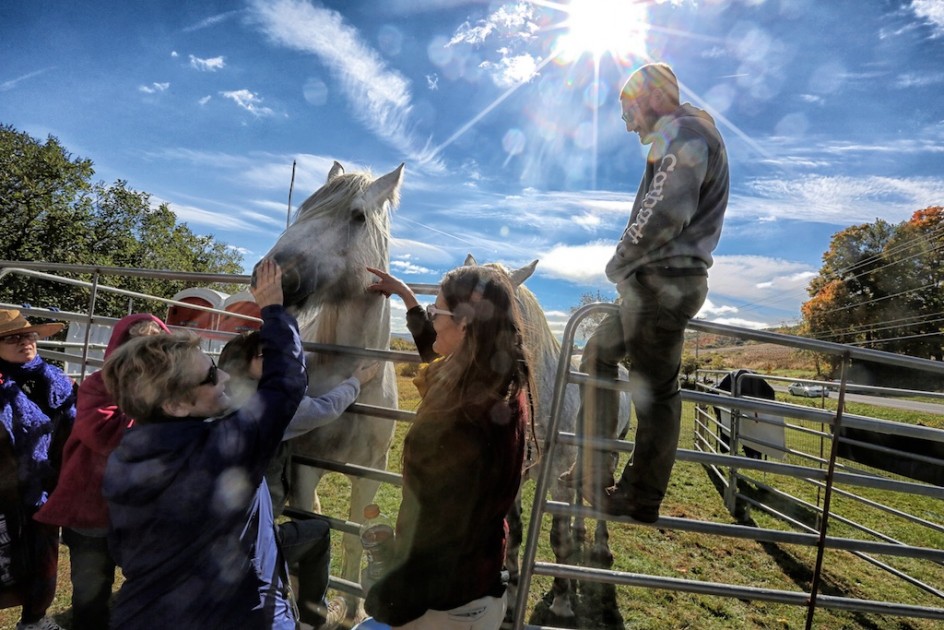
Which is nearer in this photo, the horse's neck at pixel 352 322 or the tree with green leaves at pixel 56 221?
the horse's neck at pixel 352 322

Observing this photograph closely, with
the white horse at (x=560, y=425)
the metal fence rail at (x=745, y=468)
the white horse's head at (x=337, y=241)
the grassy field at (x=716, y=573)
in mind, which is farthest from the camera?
the grassy field at (x=716, y=573)

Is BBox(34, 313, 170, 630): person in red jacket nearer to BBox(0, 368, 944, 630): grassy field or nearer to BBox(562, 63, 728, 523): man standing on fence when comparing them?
BBox(0, 368, 944, 630): grassy field

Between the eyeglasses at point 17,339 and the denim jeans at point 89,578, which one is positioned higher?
the eyeglasses at point 17,339

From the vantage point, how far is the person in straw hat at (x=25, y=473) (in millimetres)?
2457

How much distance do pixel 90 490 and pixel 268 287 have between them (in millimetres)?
1428

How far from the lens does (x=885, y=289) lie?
33375mm

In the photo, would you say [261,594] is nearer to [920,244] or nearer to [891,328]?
[891,328]

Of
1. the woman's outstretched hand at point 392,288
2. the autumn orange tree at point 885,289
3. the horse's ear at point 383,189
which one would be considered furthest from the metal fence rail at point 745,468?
the autumn orange tree at point 885,289

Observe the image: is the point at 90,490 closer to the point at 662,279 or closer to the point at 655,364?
the point at 655,364

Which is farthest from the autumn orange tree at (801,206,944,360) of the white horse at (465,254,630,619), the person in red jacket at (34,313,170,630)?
the person in red jacket at (34,313,170,630)

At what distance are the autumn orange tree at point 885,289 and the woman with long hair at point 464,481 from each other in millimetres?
39111

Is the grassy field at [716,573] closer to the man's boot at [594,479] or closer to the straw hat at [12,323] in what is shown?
the straw hat at [12,323]

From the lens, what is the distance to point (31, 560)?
253cm

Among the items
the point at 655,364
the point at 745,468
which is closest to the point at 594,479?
the point at 655,364
